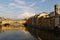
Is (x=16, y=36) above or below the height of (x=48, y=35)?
below

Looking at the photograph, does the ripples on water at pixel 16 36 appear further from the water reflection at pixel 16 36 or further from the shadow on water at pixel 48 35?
the shadow on water at pixel 48 35

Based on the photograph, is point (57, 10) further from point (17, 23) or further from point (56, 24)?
point (17, 23)

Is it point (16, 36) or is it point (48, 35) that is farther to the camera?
point (16, 36)

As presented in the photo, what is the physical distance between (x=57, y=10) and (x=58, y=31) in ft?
33.3

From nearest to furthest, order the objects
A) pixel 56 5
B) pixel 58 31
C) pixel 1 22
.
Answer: pixel 58 31, pixel 56 5, pixel 1 22

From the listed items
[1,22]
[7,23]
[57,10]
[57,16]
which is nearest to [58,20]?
[57,16]

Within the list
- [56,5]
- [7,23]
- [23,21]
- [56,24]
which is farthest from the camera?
[23,21]

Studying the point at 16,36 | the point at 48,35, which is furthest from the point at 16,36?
the point at 48,35

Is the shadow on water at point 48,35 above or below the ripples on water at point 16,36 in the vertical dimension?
above

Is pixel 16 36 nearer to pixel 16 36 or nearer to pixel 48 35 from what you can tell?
pixel 16 36

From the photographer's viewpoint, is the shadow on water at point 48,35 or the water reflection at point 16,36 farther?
the water reflection at point 16,36

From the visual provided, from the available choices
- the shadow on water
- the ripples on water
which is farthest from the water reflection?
the shadow on water

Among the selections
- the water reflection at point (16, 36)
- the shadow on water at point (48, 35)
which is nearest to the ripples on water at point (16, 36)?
the water reflection at point (16, 36)

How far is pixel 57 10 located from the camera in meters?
43.7
